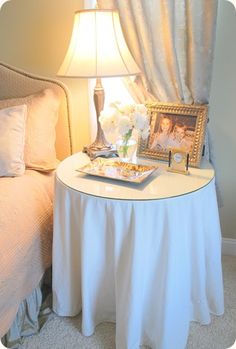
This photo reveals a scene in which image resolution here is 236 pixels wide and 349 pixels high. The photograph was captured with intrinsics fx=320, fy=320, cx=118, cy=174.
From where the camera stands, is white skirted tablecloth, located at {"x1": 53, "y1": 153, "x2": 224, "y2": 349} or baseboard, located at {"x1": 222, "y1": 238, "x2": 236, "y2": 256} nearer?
white skirted tablecloth, located at {"x1": 53, "y1": 153, "x2": 224, "y2": 349}

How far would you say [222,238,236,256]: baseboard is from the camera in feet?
6.37

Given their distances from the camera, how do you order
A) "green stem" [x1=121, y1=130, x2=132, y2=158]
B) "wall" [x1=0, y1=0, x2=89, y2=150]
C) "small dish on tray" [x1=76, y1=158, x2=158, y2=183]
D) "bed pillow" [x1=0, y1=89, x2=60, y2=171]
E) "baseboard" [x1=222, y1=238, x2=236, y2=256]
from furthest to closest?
"baseboard" [x1=222, y1=238, x2=236, y2=256] → "wall" [x1=0, y1=0, x2=89, y2=150] → "bed pillow" [x1=0, y1=89, x2=60, y2=171] → "green stem" [x1=121, y1=130, x2=132, y2=158] → "small dish on tray" [x1=76, y1=158, x2=158, y2=183]

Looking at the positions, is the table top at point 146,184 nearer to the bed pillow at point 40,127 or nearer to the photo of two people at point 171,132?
the photo of two people at point 171,132

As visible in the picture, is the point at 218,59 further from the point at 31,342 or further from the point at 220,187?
the point at 31,342

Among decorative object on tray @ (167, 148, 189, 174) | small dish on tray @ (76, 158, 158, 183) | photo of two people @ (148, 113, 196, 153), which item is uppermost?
photo of two people @ (148, 113, 196, 153)

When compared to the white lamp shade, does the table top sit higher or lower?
lower

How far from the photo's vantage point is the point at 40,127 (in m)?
1.73

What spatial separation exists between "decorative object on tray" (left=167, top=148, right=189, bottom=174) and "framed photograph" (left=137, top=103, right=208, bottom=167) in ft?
0.26

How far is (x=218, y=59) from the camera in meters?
1.62

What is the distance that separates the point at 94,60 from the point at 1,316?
1.10 meters

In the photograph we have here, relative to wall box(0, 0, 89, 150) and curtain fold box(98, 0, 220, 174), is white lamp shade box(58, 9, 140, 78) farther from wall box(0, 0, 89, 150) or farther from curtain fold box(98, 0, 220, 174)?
wall box(0, 0, 89, 150)

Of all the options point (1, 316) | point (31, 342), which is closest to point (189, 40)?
point (1, 316)

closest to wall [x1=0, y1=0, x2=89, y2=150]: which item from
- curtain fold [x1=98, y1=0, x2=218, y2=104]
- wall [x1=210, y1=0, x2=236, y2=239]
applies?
curtain fold [x1=98, y1=0, x2=218, y2=104]

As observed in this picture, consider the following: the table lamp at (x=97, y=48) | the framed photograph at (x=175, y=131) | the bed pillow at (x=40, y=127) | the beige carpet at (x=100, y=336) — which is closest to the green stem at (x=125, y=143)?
the framed photograph at (x=175, y=131)
